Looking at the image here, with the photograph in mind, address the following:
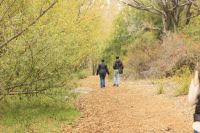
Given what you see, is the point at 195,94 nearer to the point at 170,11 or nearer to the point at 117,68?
the point at 117,68

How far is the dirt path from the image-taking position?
44.6 feet

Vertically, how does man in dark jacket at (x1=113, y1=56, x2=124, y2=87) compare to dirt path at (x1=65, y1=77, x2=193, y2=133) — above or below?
above

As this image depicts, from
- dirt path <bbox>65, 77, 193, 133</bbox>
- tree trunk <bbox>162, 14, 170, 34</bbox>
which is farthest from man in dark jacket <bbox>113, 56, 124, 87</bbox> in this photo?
tree trunk <bbox>162, 14, 170, 34</bbox>

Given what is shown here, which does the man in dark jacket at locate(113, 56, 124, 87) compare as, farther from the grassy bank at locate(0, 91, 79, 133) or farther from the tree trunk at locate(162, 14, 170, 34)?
the tree trunk at locate(162, 14, 170, 34)

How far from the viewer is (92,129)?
44.4 feet

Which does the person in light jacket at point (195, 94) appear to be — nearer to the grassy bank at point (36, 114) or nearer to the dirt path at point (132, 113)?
the dirt path at point (132, 113)

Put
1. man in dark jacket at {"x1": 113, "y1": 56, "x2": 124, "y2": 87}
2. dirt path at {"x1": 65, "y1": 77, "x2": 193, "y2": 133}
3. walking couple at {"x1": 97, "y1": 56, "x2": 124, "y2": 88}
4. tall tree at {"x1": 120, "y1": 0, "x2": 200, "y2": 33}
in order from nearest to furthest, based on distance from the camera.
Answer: dirt path at {"x1": 65, "y1": 77, "x2": 193, "y2": 133}, walking couple at {"x1": 97, "y1": 56, "x2": 124, "y2": 88}, man in dark jacket at {"x1": 113, "y1": 56, "x2": 124, "y2": 87}, tall tree at {"x1": 120, "y1": 0, "x2": 200, "y2": 33}

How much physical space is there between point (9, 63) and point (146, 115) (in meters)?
5.25

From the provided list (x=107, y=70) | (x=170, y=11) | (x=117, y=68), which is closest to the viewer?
(x=107, y=70)

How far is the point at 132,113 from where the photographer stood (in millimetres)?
16500

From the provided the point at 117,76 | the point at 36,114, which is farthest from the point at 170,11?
the point at 36,114

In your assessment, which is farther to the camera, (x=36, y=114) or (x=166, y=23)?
(x=166, y=23)

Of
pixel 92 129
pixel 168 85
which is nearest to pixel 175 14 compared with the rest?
pixel 168 85

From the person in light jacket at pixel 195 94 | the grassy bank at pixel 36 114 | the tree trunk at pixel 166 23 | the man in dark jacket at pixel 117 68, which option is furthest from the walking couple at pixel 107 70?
the person in light jacket at pixel 195 94
